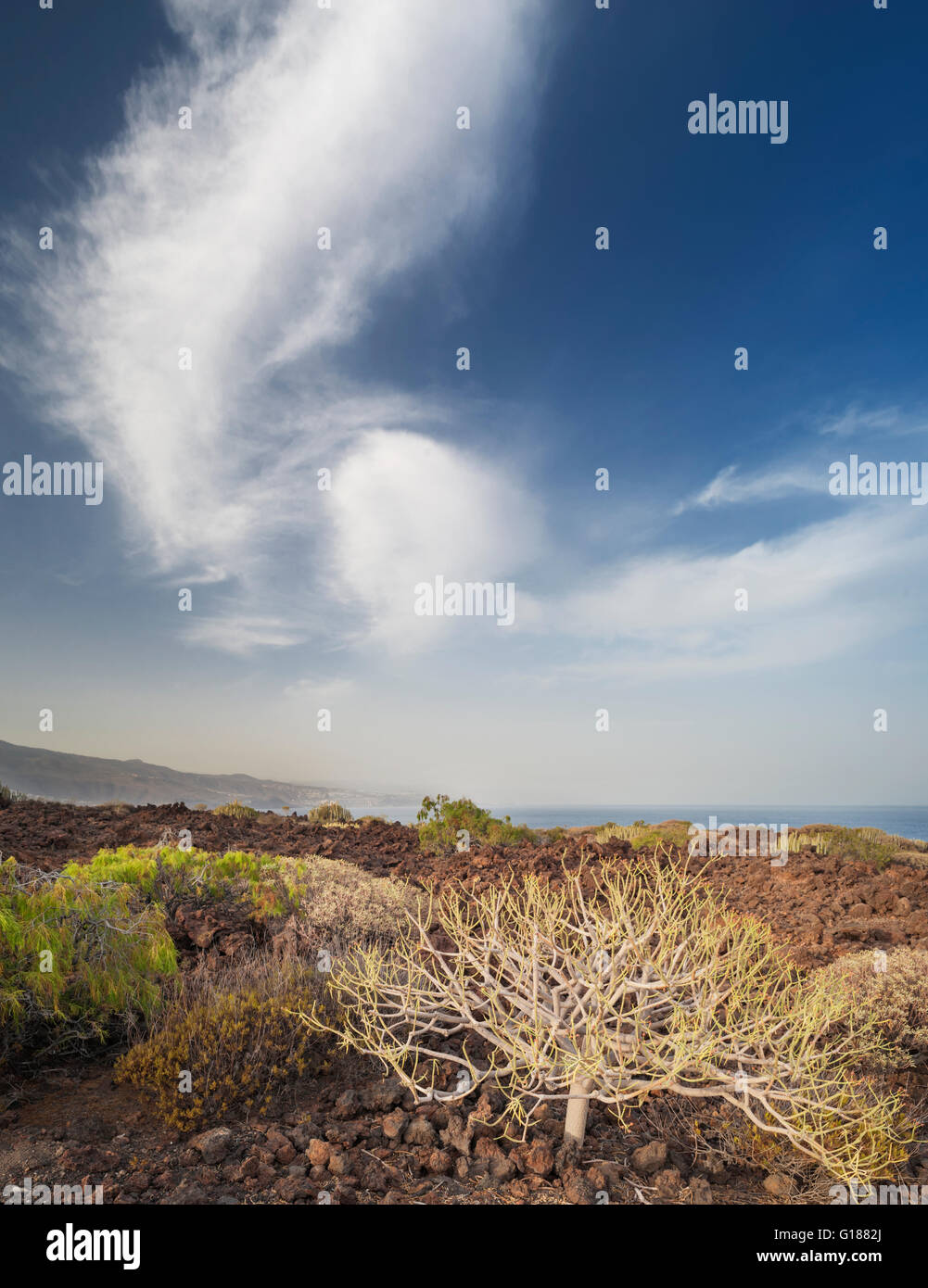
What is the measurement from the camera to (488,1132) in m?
3.93

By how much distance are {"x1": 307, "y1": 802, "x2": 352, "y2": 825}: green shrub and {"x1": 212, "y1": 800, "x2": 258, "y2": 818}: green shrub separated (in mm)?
1669

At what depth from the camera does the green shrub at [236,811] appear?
19.2 meters

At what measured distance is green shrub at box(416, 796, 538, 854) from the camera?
15.4 m

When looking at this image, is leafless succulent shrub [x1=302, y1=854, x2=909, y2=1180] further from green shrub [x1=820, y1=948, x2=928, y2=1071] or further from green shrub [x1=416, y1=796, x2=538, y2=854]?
green shrub [x1=416, y1=796, x2=538, y2=854]

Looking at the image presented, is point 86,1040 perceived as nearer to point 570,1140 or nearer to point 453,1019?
point 453,1019

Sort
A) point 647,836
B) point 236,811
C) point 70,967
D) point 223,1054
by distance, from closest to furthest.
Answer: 1. point 223,1054
2. point 70,967
3. point 647,836
4. point 236,811

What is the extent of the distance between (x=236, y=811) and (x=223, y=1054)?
16.3 meters

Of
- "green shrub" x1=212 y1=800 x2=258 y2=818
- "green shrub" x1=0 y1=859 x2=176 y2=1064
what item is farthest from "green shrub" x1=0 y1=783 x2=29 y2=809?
"green shrub" x1=0 y1=859 x2=176 y2=1064

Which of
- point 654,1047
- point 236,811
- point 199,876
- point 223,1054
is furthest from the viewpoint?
point 236,811

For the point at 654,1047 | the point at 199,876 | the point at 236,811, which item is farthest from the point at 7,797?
the point at 654,1047

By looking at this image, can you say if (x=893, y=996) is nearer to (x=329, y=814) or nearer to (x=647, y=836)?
(x=647, y=836)

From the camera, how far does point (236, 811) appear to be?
20.0m
